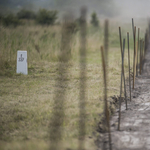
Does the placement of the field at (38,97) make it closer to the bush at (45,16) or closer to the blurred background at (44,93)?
the blurred background at (44,93)

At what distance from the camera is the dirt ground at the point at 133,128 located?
6.63 ft

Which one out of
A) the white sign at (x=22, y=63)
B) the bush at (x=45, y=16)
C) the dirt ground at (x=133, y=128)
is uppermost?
the bush at (x=45, y=16)

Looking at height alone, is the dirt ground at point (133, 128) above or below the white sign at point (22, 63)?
below

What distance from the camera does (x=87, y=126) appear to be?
2293mm

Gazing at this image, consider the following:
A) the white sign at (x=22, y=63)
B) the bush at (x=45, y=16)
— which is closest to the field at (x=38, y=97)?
the white sign at (x=22, y=63)

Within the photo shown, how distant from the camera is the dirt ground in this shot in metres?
2.02

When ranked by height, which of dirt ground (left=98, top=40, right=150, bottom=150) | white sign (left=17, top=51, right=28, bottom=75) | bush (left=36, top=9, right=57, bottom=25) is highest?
bush (left=36, top=9, right=57, bottom=25)

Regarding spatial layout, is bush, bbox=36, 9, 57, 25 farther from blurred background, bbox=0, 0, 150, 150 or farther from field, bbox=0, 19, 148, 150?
field, bbox=0, 19, 148, 150

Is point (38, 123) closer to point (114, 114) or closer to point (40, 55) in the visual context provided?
point (114, 114)

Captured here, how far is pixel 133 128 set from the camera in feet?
7.70

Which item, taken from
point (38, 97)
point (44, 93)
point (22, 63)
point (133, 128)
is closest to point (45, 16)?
point (22, 63)

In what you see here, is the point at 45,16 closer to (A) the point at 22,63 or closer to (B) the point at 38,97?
(A) the point at 22,63

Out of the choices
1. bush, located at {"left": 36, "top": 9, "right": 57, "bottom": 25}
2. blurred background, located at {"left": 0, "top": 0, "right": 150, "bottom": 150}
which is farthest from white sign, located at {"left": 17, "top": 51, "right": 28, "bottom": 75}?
bush, located at {"left": 36, "top": 9, "right": 57, "bottom": 25}

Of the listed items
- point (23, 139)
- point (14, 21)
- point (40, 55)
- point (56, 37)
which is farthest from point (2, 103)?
point (14, 21)
